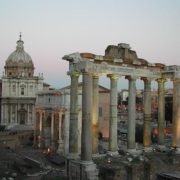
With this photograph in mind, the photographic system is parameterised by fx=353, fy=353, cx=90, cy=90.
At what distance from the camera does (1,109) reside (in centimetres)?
6712

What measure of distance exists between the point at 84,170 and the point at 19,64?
51299 millimetres

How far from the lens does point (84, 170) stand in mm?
21000

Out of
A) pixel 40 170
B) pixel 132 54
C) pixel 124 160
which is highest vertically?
pixel 132 54

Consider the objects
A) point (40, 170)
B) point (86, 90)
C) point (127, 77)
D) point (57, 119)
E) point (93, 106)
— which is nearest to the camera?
point (86, 90)

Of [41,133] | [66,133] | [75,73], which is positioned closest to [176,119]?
[75,73]

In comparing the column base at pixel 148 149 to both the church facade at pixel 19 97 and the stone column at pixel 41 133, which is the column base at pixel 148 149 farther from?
the church facade at pixel 19 97

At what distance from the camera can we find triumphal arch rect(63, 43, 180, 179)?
21609 millimetres

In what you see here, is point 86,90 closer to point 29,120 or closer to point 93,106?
point 93,106

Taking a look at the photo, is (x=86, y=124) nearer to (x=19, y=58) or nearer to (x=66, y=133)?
(x=66, y=133)

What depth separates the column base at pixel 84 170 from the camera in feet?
68.7

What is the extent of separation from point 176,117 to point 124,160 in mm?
5699

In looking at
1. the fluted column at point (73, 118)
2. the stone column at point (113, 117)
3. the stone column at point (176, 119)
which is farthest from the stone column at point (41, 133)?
the fluted column at point (73, 118)

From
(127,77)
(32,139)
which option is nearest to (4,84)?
(32,139)

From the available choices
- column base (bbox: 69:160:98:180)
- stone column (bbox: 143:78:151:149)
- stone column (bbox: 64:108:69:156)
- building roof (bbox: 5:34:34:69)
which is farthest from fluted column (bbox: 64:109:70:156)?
building roof (bbox: 5:34:34:69)
